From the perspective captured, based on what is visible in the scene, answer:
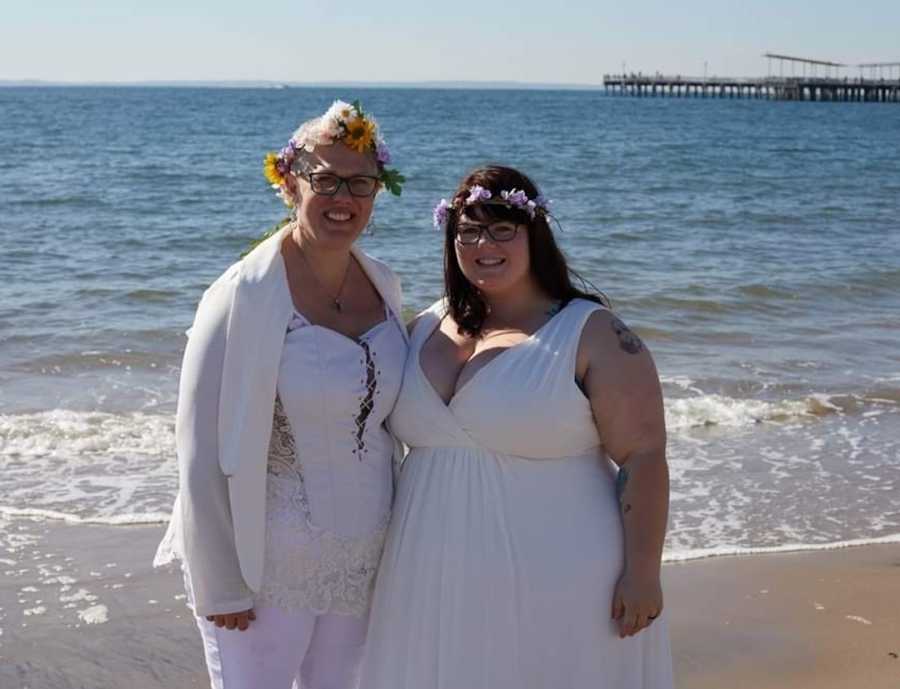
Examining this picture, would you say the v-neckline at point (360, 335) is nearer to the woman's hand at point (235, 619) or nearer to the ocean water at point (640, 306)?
the woman's hand at point (235, 619)

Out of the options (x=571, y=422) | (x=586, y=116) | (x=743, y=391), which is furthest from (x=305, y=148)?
(x=586, y=116)

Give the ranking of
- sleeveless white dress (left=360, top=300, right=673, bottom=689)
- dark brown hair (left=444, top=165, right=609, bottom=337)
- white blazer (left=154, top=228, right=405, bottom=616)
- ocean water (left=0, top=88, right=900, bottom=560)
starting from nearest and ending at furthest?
1. white blazer (left=154, top=228, right=405, bottom=616)
2. sleeveless white dress (left=360, top=300, right=673, bottom=689)
3. dark brown hair (left=444, top=165, right=609, bottom=337)
4. ocean water (left=0, top=88, right=900, bottom=560)

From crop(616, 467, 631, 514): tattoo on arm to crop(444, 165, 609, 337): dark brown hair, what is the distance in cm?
50

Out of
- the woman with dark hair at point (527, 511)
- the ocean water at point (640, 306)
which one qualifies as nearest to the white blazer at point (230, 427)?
the woman with dark hair at point (527, 511)

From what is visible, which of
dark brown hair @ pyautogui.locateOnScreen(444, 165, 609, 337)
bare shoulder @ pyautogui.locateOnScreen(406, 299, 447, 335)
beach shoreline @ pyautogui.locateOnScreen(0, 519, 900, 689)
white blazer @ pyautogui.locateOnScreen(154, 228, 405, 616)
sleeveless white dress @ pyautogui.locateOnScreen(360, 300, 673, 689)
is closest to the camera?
white blazer @ pyautogui.locateOnScreen(154, 228, 405, 616)

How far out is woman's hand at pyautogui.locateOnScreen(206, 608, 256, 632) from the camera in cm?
362

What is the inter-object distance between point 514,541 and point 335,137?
1230 millimetres

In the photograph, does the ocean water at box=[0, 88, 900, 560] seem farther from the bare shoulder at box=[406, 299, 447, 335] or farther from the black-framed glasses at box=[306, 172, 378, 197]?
the black-framed glasses at box=[306, 172, 378, 197]

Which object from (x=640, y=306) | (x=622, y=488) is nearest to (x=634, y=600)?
(x=622, y=488)

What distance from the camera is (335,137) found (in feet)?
12.1

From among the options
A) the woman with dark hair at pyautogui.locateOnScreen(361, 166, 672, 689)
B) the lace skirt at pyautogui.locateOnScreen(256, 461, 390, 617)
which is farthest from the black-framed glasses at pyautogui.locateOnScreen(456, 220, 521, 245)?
the lace skirt at pyautogui.locateOnScreen(256, 461, 390, 617)

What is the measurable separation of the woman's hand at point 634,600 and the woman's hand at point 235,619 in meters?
1.01

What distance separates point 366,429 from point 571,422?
580 millimetres

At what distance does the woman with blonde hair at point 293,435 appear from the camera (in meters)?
3.53
